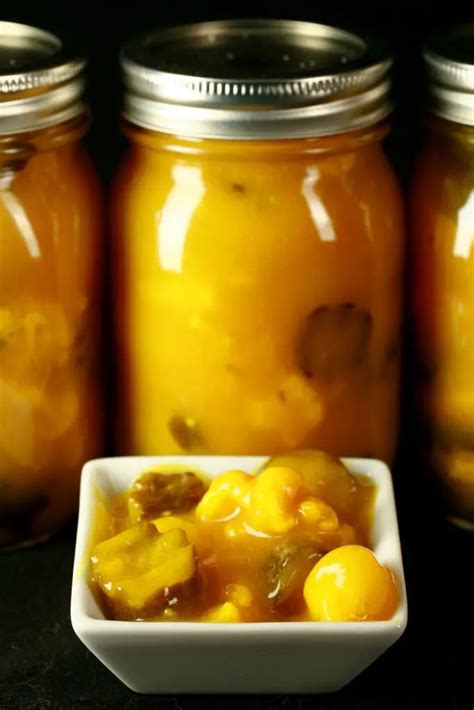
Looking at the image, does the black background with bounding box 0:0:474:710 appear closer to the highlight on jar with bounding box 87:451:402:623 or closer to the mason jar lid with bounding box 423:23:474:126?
the highlight on jar with bounding box 87:451:402:623

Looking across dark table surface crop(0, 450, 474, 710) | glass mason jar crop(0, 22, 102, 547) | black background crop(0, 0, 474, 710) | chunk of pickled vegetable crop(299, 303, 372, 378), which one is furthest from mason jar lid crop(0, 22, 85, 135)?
dark table surface crop(0, 450, 474, 710)

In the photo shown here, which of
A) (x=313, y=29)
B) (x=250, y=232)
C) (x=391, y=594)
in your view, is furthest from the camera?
(x=313, y=29)

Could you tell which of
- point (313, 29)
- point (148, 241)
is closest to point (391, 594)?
point (148, 241)

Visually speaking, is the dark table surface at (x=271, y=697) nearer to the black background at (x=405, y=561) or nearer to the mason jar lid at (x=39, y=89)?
the black background at (x=405, y=561)

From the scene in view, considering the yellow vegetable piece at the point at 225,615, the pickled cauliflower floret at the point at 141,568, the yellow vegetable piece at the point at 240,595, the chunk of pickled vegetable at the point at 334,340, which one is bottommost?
the yellow vegetable piece at the point at 240,595

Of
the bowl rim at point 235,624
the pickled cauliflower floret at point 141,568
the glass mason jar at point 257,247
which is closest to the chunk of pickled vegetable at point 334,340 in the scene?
the glass mason jar at point 257,247

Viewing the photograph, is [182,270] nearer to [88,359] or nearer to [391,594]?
[88,359]
